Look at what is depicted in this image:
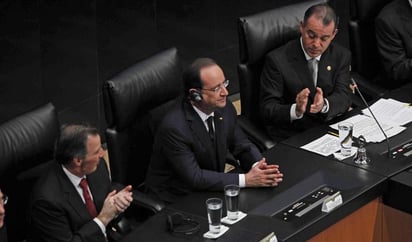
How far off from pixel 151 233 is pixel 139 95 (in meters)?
0.85

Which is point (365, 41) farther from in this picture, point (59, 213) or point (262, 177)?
point (59, 213)

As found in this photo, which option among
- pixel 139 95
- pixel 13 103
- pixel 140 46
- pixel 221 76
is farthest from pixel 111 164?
pixel 140 46

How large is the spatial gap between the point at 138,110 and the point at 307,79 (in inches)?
41.3

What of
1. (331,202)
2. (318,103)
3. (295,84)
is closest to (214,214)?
(331,202)

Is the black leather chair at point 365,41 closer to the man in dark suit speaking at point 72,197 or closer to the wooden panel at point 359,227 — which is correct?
the wooden panel at point 359,227

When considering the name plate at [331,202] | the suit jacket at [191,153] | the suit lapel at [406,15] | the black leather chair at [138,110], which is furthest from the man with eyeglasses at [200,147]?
the suit lapel at [406,15]

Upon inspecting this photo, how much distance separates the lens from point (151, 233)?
3475 mm

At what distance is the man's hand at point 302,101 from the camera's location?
438cm

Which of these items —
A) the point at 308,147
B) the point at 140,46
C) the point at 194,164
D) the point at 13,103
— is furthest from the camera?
the point at 140,46

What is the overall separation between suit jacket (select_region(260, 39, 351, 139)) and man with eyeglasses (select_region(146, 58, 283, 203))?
45cm

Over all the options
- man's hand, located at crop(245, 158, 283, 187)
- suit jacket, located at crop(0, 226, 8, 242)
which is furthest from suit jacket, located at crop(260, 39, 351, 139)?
suit jacket, located at crop(0, 226, 8, 242)

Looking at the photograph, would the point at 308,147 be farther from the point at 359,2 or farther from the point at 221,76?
the point at 359,2

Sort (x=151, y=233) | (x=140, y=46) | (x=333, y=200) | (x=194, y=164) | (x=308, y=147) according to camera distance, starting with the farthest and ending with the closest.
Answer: (x=140, y=46) → (x=308, y=147) → (x=194, y=164) → (x=333, y=200) → (x=151, y=233)

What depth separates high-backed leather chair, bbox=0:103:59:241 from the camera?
11.9ft
